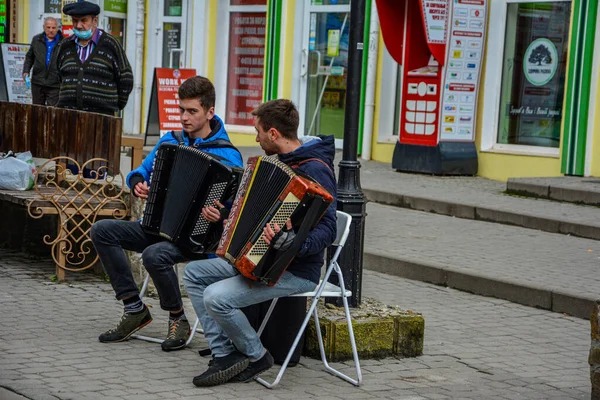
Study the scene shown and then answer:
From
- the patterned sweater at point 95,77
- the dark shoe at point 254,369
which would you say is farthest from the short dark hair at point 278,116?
the patterned sweater at point 95,77

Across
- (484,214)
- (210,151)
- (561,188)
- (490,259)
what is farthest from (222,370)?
(561,188)

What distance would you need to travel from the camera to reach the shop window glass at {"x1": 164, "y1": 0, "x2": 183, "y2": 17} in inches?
710

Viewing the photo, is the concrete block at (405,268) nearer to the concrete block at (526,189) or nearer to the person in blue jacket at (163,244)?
the person in blue jacket at (163,244)

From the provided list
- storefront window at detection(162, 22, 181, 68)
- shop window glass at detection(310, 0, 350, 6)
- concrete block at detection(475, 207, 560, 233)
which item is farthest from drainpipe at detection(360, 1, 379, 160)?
storefront window at detection(162, 22, 181, 68)

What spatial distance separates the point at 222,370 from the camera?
18.0 feet

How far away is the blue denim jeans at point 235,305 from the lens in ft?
17.9

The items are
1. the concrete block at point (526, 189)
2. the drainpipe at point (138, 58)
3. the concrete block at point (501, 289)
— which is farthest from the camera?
the drainpipe at point (138, 58)

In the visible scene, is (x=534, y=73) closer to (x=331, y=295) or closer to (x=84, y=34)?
(x=84, y=34)

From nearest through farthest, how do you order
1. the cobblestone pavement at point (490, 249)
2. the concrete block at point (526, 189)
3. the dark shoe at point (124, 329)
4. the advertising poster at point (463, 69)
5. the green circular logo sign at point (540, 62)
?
the dark shoe at point (124, 329)
the cobblestone pavement at point (490, 249)
the concrete block at point (526, 189)
the green circular logo sign at point (540, 62)
the advertising poster at point (463, 69)

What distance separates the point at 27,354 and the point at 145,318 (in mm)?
735

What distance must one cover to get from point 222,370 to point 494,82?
846 cm

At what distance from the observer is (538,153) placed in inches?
498

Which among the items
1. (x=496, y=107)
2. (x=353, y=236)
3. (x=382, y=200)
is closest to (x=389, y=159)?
(x=496, y=107)

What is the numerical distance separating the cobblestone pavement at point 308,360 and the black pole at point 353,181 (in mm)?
577
